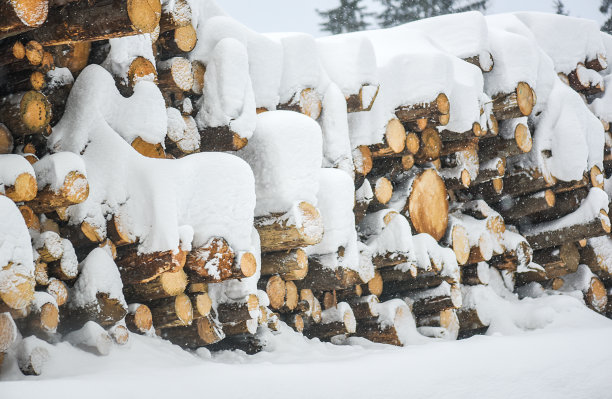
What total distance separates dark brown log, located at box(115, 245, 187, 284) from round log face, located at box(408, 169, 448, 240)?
9.04ft

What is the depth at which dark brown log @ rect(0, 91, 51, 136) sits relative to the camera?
2.85 meters

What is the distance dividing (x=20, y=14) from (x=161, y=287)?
1.49 metres

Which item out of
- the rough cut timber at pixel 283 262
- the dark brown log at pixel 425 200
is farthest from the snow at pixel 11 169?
the dark brown log at pixel 425 200

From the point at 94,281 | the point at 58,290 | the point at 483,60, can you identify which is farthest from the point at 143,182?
the point at 483,60

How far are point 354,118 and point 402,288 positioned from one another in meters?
1.57

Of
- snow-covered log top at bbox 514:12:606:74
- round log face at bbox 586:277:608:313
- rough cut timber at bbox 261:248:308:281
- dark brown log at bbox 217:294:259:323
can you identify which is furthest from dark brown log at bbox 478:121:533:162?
dark brown log at bbox 217:294:259:323

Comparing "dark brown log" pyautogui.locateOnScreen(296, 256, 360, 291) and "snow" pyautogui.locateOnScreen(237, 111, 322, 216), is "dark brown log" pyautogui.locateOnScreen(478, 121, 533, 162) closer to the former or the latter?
"dark brown log" pyautogui.locateOnScreen(296, 256, 360, 291)

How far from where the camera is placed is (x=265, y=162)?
12.2 ft

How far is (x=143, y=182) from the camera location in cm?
304

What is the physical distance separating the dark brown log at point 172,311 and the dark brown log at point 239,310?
28cm

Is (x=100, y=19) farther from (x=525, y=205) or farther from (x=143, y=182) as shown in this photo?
(x=525, y=205)

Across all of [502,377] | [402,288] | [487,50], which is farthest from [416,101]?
[502,377]

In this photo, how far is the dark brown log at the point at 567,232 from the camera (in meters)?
6.20

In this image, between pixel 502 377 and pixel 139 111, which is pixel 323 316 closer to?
pixel 502 377
